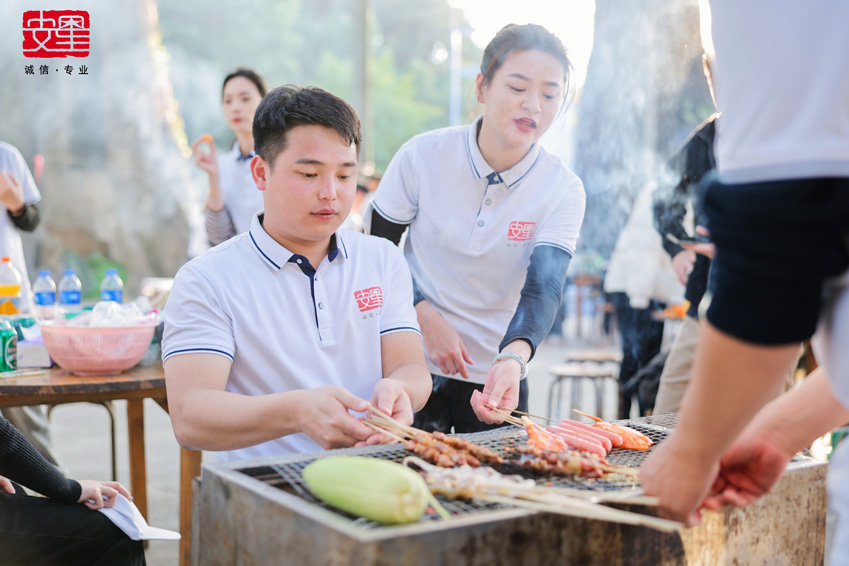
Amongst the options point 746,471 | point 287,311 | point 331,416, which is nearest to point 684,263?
point 287,311

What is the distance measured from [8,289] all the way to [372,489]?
3.42 m

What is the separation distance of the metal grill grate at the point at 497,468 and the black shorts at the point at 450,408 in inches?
31.7

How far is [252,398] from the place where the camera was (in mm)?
1954

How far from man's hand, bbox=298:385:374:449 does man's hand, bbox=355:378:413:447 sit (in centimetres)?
20

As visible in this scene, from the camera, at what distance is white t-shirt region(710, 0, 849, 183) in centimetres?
101

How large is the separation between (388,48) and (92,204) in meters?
20.3

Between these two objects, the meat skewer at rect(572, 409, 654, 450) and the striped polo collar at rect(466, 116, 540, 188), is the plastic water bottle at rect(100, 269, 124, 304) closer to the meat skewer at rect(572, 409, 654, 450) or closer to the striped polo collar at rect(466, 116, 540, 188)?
the striped polo collar at rect(466, 116, 540, 188)

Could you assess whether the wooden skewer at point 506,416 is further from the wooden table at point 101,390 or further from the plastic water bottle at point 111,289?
the plastic water bottle at point 111,289

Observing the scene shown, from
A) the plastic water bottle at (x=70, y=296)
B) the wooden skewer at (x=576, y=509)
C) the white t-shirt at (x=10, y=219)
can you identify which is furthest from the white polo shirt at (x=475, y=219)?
the white t-shirt at (x=10, y=219)

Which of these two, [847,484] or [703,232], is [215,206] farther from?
[847,484]

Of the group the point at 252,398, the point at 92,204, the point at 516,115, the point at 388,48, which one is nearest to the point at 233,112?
the point at 516,115

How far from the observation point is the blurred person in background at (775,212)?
3.33 ft

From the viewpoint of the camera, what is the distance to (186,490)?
11.2 ft

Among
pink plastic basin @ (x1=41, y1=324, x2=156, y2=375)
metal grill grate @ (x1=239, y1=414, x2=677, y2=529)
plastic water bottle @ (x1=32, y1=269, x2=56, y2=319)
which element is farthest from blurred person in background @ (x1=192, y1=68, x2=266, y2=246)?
metal grill grate @ (x1=239, y1=414, x2=677, y2=529)
